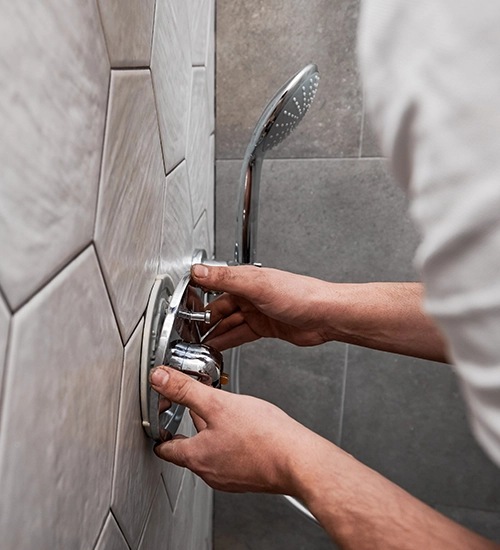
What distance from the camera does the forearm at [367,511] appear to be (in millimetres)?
255

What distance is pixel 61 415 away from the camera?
20 cm

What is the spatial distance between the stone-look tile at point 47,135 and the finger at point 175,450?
0.22 m

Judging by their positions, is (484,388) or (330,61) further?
(330,61)

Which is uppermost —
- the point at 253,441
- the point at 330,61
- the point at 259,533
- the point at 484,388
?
the point at 330,61

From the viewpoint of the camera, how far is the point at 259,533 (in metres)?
Result: 1.03

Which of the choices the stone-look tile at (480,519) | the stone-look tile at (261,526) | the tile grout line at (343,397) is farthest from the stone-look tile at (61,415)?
the stone-look tile at (480,519)

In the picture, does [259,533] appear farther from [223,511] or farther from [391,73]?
[391,73]

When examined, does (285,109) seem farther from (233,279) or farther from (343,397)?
(343,397)

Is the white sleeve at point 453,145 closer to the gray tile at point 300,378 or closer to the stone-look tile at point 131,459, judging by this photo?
the stone-look tile at point 131,459

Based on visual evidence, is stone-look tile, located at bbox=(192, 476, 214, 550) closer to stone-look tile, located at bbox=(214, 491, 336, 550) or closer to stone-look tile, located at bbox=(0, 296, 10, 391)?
stone-look tile, located at bbox=(214, 491, 336, 550)

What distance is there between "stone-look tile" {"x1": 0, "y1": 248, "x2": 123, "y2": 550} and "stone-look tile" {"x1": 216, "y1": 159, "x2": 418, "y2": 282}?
0.58 metres

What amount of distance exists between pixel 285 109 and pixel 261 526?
933 mm

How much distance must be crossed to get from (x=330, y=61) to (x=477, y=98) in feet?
2.30

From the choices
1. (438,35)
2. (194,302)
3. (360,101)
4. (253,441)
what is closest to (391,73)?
(438,35)
